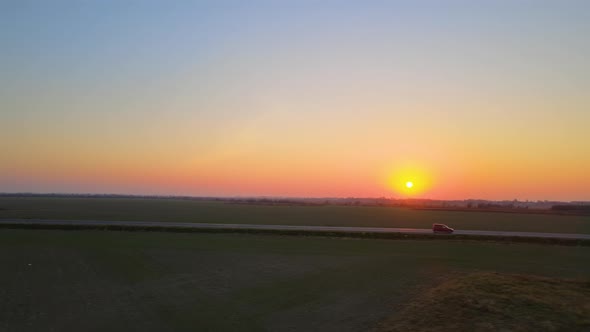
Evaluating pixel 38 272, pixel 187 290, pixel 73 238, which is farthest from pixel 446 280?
pixel 73 238

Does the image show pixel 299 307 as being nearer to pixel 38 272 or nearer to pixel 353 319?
pixel 353 319

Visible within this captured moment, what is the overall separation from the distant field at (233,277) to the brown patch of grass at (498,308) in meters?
0.88

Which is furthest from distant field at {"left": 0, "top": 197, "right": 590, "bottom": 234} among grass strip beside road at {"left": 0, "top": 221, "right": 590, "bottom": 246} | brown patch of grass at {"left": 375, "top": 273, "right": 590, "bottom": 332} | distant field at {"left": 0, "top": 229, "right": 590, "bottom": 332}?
brown patch of grass at {"left": 375, "top": 273, "right": 590, "bottom": 332}

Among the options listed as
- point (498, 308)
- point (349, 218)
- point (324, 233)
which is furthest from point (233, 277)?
point (349, 218)

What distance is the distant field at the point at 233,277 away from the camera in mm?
21672

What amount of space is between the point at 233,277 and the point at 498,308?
16459 millimetres

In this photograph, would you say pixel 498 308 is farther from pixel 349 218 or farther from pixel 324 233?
pixel 349 218

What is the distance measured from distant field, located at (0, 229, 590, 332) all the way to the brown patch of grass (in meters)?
0.88

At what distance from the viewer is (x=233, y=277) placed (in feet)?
97.2

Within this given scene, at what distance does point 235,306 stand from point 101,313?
6827mm

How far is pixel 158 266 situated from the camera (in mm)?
33188

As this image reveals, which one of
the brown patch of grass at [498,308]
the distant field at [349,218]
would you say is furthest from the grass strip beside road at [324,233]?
the brown patch of grass at [498,308]

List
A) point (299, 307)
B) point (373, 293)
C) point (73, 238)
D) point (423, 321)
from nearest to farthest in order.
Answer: point (423, 321) → point (299, 307) → point (373, 293) → point (73, 238)

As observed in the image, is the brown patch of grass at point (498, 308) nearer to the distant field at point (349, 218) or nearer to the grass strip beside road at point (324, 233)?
the grass strip beside road at point (324, 233)
